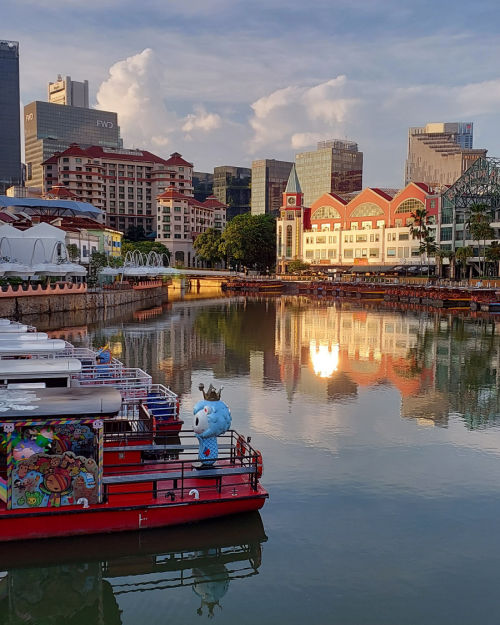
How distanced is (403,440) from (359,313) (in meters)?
53.2

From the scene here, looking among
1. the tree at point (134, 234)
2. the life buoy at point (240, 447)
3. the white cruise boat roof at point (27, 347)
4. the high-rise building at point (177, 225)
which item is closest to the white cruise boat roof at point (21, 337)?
the white cruise boat roof at point (27, 347)

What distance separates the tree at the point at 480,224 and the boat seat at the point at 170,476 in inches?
3427

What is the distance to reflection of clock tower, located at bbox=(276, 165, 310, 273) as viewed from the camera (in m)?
142

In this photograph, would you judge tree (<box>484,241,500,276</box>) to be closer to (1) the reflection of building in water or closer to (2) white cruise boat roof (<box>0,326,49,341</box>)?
(1) the reflection of building in water

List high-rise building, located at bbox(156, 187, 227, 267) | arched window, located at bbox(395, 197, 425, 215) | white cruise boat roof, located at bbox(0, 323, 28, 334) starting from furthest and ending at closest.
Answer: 1. high-rise building, located at bbox(156, 187, 227, 267)
2. arched window, located at bbox(395, 197, 425, 215)
3. white cruise boat roof, located at bbox(0, 323, 28, 334)

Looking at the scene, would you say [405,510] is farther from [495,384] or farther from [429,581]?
[495,384]

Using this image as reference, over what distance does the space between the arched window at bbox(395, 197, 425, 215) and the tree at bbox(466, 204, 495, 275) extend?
16.7 metres

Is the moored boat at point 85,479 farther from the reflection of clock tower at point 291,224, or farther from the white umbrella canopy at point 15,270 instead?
the reflection of clock tower at point 291,224

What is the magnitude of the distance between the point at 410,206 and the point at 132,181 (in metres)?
93.2

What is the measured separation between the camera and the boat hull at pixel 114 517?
1293 cm

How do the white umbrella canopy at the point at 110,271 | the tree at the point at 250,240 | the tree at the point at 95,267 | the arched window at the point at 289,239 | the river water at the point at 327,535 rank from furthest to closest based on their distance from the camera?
the arched window at the point at 289,239 → the tree at the point at 250,240 → the white umbrella canopy at the point at 110,271 → the tree at the point at 95,267 → the river water at the point at 327,535

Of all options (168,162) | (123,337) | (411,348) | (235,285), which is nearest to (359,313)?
(411,348)

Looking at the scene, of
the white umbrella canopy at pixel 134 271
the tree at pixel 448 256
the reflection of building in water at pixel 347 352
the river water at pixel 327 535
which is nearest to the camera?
the river water at pixel 327 535

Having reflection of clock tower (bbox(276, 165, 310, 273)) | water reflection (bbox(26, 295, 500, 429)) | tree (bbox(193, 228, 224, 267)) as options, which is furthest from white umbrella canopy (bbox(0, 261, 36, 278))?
reflection of clock tower (bbox(276, 165, 310, 273))
